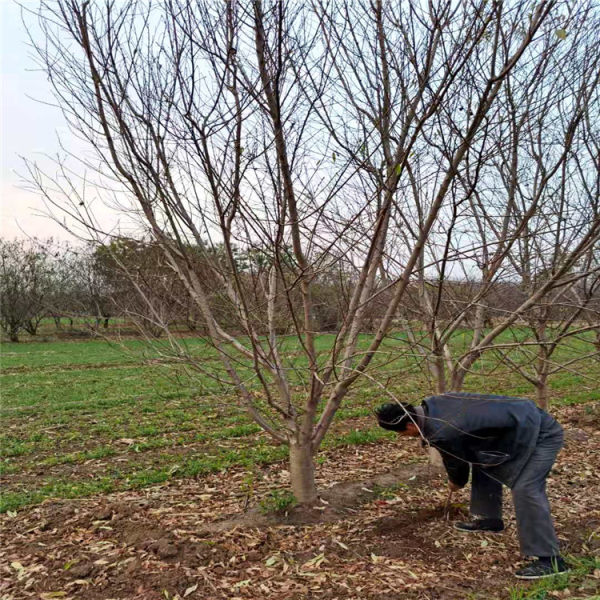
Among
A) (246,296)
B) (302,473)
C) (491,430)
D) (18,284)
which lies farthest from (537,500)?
(18,284)

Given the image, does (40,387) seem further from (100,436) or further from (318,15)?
(318,15)

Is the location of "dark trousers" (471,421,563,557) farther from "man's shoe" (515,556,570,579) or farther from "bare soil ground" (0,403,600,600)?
"bare soil ground" (0,403,600,600)

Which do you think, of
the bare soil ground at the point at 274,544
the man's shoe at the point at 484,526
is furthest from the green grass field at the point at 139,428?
the man's shoe at the point at 484,526

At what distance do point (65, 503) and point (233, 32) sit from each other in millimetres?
4209

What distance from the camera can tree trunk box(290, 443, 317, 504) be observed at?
159 inches

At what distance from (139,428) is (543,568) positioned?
5899 mm

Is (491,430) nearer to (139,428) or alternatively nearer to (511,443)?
(511,443)

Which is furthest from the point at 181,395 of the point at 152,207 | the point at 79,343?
the point at 79,343

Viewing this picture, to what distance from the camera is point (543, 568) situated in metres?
3.17

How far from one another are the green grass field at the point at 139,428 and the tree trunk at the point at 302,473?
55cm

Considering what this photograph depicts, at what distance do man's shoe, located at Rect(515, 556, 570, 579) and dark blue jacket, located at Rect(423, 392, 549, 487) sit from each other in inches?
18.5

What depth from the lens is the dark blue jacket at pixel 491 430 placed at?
11.1ft

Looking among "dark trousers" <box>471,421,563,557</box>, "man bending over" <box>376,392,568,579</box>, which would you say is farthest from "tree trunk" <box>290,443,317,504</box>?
"dark trousers" <box>471,421,563,557</box>

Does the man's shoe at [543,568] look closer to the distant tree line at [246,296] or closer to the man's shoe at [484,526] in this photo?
the man's shoe at [484,526]
